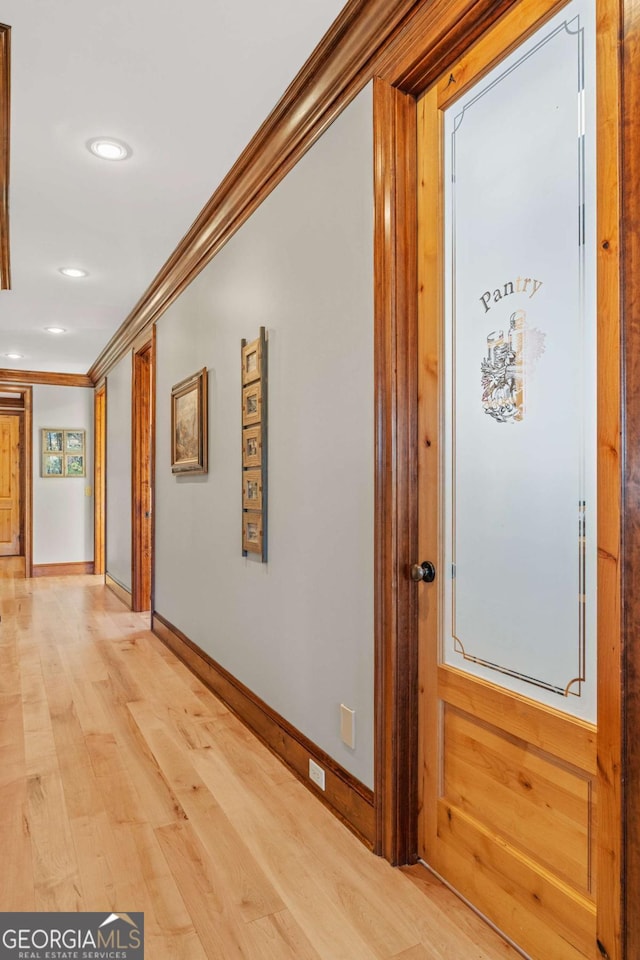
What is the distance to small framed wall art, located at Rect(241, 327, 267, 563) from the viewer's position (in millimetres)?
2676

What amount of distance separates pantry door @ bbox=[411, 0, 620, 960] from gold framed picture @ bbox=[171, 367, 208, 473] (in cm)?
197

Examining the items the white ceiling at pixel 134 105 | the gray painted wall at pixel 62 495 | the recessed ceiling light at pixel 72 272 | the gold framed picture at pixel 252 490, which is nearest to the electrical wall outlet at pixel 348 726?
the gold framed picture at pixel 252 490

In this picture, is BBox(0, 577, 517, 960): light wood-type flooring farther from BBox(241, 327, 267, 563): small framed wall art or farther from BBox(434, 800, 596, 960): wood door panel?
BBox(241, 327, 267, 563): small framed wall art

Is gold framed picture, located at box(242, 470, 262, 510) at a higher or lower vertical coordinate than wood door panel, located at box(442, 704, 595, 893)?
higher

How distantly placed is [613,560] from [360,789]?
47.3 inches

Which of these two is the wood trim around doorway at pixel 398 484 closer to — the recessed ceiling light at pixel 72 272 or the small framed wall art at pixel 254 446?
the small framed wall art at pixel 254 446

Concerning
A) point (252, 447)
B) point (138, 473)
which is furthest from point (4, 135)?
point (138, 473)

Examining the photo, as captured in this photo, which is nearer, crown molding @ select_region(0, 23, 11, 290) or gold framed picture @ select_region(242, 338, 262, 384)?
crown molding @ select_region(0, 23, 11, 290)

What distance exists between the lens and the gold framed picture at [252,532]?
107 inches

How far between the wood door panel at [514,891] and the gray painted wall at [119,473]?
455 cm

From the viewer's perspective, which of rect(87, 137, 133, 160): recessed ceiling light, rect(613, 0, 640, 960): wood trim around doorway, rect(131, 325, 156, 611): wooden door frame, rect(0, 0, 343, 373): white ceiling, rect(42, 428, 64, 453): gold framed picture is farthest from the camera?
rect(42, 428, 64, 453): gold framed picture

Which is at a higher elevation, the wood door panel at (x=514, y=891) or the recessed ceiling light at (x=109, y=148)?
the recessed ceiling light at (x=109, y=148)

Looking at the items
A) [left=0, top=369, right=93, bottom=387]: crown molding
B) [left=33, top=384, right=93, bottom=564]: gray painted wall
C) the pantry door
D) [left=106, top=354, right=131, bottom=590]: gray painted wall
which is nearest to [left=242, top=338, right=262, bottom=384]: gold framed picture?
the pantry door

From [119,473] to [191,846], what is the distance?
4752mm
